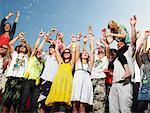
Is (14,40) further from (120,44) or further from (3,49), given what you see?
(120,44)

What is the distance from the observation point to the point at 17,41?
472cm

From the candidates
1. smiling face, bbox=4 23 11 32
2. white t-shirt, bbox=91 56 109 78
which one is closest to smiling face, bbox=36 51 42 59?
smiling face, bbox=4 23 11 32

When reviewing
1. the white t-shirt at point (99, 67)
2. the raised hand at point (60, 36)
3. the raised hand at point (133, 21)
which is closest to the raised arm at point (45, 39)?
the raised hand at point (60, 36)

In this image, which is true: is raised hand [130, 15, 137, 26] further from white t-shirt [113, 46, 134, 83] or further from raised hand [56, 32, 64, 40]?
raised hand [56, 32, 64, 40]

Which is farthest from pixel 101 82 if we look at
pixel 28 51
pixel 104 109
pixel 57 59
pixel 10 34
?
pixel 10 34

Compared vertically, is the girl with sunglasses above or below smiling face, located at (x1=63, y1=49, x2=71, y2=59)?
above

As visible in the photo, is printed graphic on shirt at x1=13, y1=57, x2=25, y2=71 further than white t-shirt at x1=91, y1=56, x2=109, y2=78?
Yes

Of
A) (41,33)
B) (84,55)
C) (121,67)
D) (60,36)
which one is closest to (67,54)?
(84,55)

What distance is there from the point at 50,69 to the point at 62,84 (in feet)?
0.97

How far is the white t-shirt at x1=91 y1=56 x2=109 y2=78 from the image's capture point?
4.24 metres

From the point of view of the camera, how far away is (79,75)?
13.9ft

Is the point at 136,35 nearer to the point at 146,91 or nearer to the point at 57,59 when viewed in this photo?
the point at 146,91

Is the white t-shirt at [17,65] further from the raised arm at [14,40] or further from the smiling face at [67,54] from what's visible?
the smiling face at [67,54]

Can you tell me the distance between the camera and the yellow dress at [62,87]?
4133 mm
